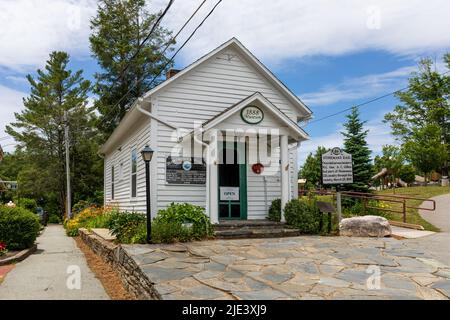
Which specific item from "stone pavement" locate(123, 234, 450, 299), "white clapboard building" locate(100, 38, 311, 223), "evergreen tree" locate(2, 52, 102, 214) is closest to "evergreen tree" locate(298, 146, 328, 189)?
"evergreen tree" locate(2, 52, 102, 214)

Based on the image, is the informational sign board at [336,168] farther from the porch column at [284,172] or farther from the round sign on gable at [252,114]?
the round sign on gable at [252,114]

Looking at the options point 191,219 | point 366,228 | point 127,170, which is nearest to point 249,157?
point 191,219

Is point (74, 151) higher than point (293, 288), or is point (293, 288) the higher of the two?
point (74, 151)

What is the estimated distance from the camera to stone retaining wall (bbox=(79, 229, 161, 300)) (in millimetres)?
5851

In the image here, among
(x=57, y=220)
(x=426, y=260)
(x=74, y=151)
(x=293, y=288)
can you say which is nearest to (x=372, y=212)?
(x=426, y=260)

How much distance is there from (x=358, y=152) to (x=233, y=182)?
9778 millimetres

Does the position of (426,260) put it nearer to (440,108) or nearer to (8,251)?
(8,251)

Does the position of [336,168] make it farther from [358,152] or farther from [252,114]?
[358,152]

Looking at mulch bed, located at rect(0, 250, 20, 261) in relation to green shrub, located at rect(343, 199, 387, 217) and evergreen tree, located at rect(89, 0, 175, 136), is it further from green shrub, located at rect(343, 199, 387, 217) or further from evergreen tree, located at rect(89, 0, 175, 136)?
evergreen tree, located at rect(89, 0, 175, 136)

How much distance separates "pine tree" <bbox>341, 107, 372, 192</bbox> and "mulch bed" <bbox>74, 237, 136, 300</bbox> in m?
13.1
